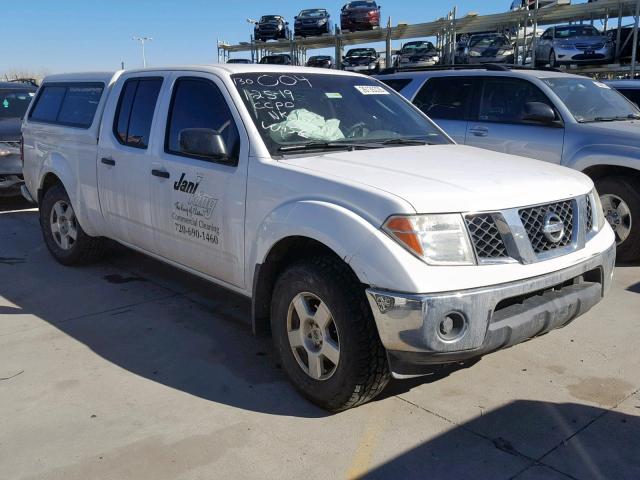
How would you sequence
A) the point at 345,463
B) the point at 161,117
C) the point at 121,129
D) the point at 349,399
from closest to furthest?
the point at 345,463 → the point at 349,399 → the point at 161,117 → the point at 121,129

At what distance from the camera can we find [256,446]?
2994mm

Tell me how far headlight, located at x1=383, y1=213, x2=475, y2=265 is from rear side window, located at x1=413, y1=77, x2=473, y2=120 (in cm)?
477

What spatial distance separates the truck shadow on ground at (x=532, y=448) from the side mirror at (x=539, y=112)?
3851 millimetres

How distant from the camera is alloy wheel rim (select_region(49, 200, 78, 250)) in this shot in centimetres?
589

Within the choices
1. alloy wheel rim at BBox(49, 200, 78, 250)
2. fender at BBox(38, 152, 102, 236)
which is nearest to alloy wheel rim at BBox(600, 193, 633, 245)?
fender at BBox(38, 152, 102, 236)

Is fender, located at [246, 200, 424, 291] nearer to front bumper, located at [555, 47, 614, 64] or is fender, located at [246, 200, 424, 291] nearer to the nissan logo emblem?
the nissan logo emblem

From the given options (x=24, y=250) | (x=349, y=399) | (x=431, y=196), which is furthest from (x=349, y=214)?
(x=24, y=250)

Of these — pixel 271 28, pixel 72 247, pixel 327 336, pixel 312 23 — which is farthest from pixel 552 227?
pixel 271 28

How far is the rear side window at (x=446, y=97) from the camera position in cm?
738

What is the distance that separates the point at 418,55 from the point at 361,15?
4.02 metres

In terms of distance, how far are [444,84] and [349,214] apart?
203 inches

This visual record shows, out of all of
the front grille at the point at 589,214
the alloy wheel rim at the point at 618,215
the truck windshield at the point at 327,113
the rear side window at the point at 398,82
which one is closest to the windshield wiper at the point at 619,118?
the alloy wheel rim at the point at 618,215

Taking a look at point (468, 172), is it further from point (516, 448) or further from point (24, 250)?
point (24, 250)

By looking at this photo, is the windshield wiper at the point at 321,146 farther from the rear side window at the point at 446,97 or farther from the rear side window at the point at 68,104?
the rear side window at the point at 446,97
